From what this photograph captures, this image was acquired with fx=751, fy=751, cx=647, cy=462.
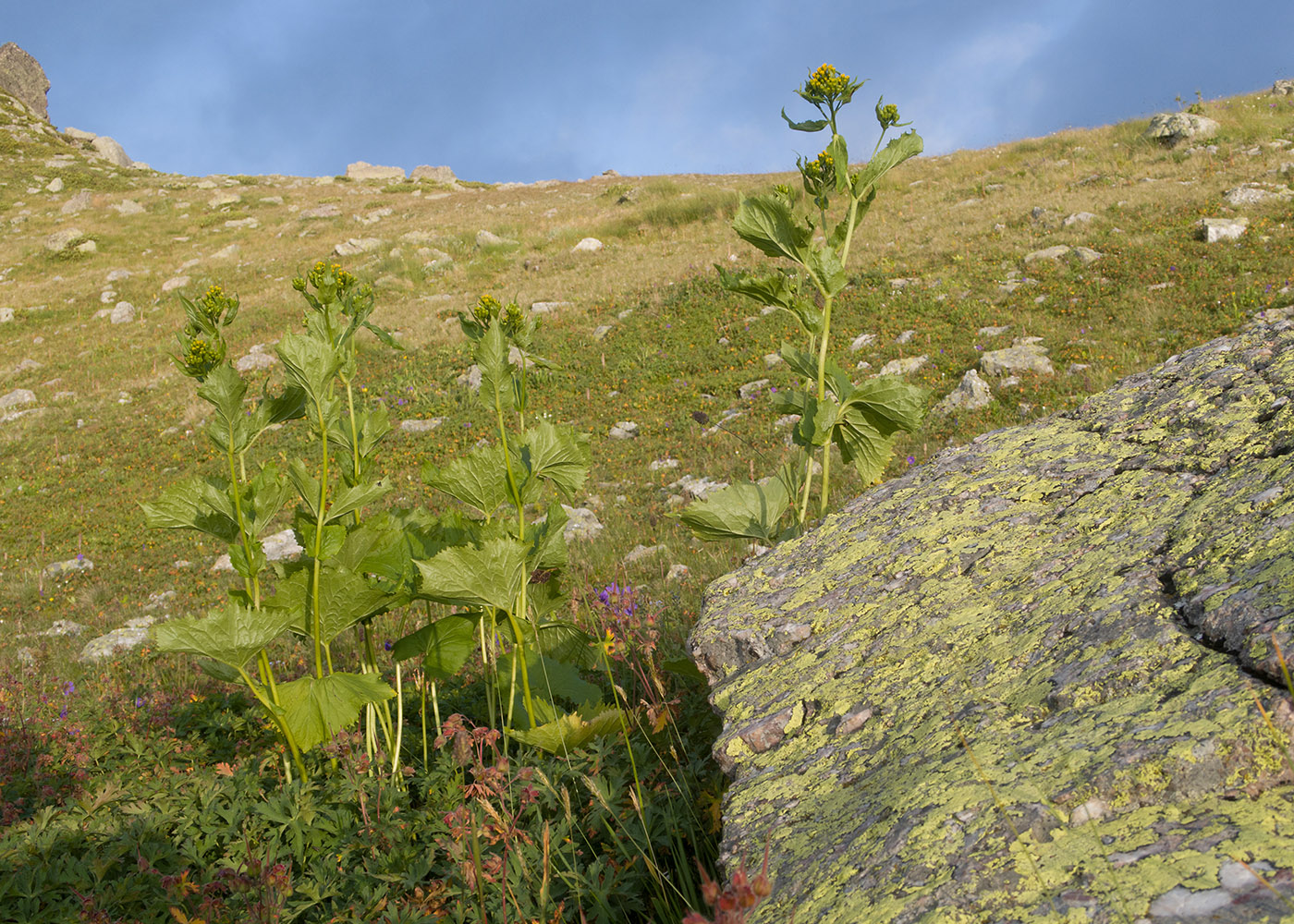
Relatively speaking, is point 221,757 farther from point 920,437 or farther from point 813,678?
point 920,437

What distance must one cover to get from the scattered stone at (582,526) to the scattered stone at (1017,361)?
20.1 ft

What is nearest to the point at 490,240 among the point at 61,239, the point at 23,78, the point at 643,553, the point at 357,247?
the point at 357,247

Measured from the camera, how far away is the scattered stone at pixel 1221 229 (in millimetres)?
13055

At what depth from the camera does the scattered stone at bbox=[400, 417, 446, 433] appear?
13.7 metres

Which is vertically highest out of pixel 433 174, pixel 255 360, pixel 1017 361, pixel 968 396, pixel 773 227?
pixel 433 174

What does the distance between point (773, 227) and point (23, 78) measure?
9193cm

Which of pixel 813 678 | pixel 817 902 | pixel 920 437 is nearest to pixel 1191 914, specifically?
pixel 817 902

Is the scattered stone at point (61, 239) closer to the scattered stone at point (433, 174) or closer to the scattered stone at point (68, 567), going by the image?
the scattered stone at point (433, 174)

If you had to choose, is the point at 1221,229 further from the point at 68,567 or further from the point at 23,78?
the point at 23,78

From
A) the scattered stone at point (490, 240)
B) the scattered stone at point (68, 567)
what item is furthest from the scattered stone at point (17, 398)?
the scattered stone at point (490, 240)

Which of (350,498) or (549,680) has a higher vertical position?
(350,498)

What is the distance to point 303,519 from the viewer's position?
3.07 metres

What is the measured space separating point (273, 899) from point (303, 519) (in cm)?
151

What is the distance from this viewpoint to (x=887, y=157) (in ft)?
11.0
